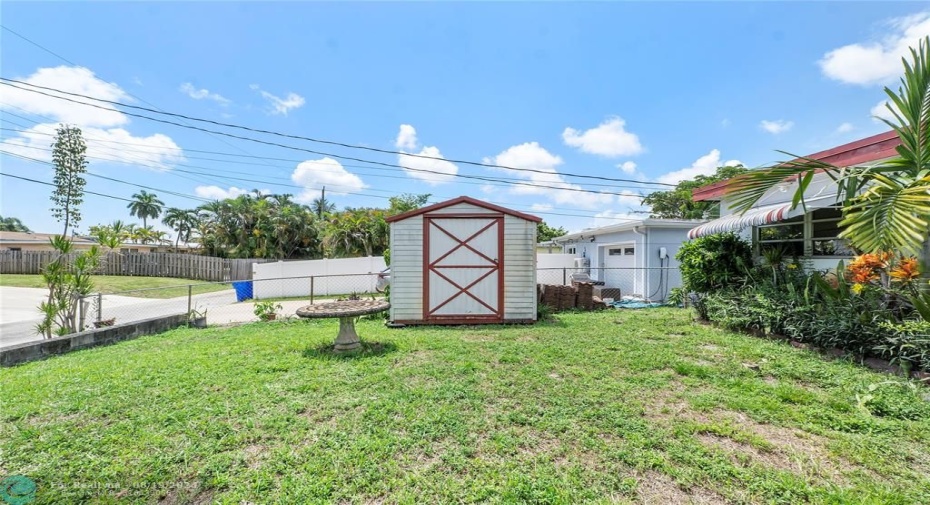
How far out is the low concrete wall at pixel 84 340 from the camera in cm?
483

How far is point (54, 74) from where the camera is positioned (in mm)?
8297

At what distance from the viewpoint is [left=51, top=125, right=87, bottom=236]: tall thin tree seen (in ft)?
67.1

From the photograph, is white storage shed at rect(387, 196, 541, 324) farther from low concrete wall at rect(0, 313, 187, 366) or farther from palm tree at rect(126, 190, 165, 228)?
palm tree at rect(126, 190, 165, 228)

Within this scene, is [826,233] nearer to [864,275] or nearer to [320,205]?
[864,275]

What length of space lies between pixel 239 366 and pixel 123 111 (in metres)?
9.33

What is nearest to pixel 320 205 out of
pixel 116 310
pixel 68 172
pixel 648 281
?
pixel 68 172

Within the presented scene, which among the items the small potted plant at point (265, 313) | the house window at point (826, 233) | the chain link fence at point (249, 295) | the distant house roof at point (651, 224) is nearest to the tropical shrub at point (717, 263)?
the house window at point (826, 233)

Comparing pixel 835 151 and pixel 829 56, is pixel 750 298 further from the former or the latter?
pixel 829 56

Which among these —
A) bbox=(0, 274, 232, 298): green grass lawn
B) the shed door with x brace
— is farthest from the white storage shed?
bbox=(0, 274, 232, 298): green grass lawn

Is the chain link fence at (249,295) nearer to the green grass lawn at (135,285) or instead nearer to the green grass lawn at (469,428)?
the green grass lawn at (135,285)

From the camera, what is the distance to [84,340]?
5691mm

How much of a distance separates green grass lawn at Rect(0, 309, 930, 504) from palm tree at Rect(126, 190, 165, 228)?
53.9m

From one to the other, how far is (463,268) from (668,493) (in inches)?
203

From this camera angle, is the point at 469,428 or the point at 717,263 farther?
the point at 717,263
